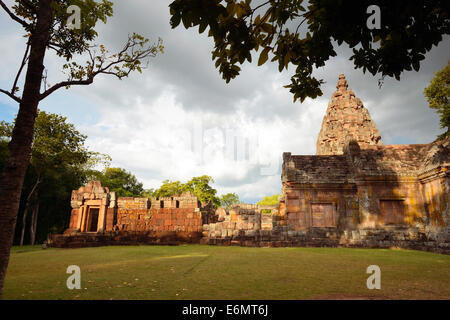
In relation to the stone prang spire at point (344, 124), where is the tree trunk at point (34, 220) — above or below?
below

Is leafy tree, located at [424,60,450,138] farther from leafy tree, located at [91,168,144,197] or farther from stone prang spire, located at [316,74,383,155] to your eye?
leafy tree, located at [91,168,144,197]

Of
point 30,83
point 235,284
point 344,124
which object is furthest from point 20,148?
point 344,124

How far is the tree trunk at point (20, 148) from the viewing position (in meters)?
3.50

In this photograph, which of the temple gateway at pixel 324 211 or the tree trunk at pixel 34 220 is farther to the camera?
the tree trunk at pixel 34 220

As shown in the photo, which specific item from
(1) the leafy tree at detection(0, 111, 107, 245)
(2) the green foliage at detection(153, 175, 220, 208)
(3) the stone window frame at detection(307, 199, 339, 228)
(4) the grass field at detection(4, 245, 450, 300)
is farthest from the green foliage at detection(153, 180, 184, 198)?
(4) the grass field at detection(4, 245, 450, 300)

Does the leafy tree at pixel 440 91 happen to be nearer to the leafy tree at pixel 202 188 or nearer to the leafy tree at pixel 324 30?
the leafy tree at pixel 324 30

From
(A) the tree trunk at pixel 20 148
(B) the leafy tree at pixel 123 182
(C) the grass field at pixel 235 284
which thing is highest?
(B) the leafy tree at pixel 123 182

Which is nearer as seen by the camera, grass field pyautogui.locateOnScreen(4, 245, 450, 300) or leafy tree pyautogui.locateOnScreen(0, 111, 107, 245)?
grass field pyautogui.locateOnScreen(4, 245, 450, 300)

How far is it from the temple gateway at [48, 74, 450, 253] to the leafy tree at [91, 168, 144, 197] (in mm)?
26149

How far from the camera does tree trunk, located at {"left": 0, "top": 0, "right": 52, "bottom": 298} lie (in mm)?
3502

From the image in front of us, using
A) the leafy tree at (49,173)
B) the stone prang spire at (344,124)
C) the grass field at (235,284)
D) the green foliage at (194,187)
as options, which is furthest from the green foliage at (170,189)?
the grass field at (235,284)

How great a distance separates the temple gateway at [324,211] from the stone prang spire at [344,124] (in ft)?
84.3

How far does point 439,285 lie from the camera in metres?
4.41
